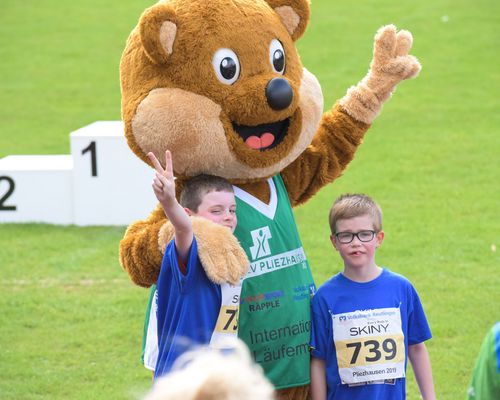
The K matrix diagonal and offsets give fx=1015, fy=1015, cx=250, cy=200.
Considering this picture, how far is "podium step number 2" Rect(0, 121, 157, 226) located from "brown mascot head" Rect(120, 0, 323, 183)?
4978 mm

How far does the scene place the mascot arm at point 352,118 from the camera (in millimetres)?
4461

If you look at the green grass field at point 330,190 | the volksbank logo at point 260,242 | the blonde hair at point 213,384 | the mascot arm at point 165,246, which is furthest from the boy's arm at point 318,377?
the blonde hair at point 213,384

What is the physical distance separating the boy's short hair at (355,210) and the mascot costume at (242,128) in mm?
203

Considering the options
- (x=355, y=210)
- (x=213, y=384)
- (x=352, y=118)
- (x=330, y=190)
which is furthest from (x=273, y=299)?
(x=330, y=190)

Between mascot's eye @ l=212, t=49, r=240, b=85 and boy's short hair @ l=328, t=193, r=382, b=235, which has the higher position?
mascot's eye @ l=212, t=49, r=240, b=85

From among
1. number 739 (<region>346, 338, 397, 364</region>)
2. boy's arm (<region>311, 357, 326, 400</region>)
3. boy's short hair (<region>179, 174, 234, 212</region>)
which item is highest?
boy's short hair (<region>179, 174, 234, 212</region>)

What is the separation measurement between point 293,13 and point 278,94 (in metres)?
0.54

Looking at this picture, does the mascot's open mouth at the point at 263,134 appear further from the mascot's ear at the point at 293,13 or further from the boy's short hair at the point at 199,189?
the mascot's ear at the point at 293,13

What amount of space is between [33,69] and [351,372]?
47.8ft

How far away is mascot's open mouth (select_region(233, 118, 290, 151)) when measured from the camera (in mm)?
4070

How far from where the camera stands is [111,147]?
918cm

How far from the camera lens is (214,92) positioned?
4008 mm

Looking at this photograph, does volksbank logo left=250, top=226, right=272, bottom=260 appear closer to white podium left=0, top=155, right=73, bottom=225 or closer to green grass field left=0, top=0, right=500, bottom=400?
green grass field left=0, top=0, right=500, bottom=400

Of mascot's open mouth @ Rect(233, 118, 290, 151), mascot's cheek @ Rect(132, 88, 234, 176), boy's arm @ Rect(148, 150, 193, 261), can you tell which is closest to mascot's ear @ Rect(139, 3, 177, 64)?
mascot's cheek @ Rect(132, 88, 234, 176)
